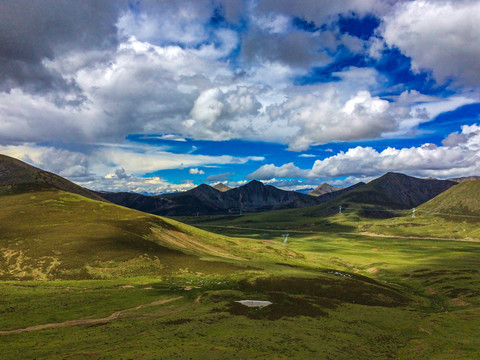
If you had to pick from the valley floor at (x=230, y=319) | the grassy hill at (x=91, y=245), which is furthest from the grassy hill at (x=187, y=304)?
the grassy hill at (x=91, y=245)

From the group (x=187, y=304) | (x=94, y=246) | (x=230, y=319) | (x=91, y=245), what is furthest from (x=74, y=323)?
(x=91, y=245)

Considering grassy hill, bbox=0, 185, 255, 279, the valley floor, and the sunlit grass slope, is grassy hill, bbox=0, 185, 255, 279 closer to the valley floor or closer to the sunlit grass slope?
the sunlit grass slope

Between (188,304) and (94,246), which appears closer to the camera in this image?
(188,304)

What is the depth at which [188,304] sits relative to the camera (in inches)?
2741

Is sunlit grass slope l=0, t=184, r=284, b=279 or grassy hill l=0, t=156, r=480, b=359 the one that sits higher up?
sunlit grass slope l=0, t=184, r=284, b=279

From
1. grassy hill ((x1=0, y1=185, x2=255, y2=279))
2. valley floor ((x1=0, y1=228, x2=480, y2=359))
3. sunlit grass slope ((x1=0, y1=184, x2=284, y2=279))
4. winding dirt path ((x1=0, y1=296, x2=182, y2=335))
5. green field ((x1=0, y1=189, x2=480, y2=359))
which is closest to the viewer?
valley floor ((x1=0, y1=228, x2=480, y2=359))

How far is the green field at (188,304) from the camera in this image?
46.9m

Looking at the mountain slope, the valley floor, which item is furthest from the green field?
the mountain slope

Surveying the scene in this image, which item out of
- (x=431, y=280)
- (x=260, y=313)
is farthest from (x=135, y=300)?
(x=431, y=280)

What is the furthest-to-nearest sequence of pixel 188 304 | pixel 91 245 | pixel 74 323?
pixel 91 245 < pixel 188 304 < pixel 74 323

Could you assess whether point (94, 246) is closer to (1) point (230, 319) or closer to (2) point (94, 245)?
(2) point (94, 245)

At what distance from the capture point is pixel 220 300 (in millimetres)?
72750

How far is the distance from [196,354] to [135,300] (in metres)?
33.4

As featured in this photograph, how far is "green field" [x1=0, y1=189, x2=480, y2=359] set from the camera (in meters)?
46.9
